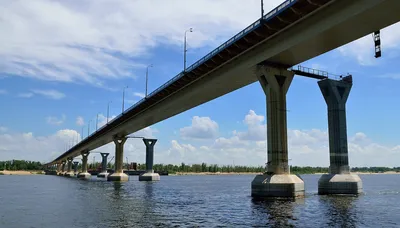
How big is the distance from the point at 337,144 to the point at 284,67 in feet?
54.0

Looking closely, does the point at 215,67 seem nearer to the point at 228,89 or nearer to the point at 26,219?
the point at 228,89

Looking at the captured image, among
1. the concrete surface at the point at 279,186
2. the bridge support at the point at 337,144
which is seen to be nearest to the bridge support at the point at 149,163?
the bridge support at the point at 337,144

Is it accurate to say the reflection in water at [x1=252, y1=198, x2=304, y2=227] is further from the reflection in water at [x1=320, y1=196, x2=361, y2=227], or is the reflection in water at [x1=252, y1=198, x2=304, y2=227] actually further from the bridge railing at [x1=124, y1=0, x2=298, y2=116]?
the bridge railing at [x1=124, y1=0, x2=298, y2=116]

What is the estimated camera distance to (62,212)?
3534 centimetres

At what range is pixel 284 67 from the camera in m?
47.8

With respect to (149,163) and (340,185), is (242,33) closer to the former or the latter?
(340,185)

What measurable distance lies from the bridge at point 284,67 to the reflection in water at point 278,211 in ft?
7.79

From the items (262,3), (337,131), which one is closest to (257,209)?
(262,3)

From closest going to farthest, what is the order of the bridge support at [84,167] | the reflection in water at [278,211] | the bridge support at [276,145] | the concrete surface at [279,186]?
the reflection in water at [278,211] < the concrete surface at [279,186] < the bridge support at [276,145] < the bridge support at [84,167]

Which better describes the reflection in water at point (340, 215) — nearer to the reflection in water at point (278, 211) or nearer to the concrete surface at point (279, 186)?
A: the reflection in water at point (278, 211)

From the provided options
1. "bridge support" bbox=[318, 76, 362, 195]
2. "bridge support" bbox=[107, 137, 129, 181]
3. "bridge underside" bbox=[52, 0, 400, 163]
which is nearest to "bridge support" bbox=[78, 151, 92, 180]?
"bridge support" bbox=[107, 137, 129, 181]

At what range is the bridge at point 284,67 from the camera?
3438cm

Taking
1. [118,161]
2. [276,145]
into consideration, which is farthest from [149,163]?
[276,145]

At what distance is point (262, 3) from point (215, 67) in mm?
12407
